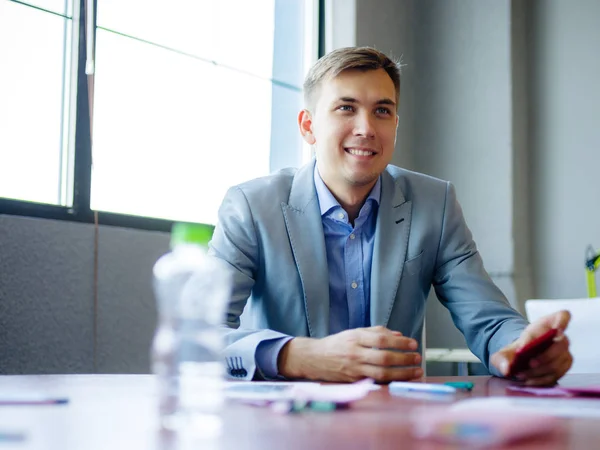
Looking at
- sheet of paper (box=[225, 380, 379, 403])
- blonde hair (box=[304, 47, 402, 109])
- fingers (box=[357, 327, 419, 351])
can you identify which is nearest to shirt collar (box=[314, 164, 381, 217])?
blonde hair (box=[304, 47, 402, 109])

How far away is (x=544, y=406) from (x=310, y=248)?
1.09 meters

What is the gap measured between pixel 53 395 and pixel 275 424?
1.27 ft

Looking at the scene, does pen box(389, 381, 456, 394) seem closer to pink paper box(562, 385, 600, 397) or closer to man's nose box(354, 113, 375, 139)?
pink paper box(562, 385, 600, 397)

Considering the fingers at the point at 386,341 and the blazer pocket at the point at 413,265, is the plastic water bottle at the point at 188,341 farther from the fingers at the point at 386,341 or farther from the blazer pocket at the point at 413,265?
the blazer pocket at the point at 413,265

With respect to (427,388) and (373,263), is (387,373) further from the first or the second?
(373,263)

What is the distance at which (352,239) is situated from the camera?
200 cm

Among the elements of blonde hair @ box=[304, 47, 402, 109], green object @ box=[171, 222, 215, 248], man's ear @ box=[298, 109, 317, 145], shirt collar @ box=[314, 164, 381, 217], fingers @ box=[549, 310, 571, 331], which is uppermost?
blonde hair @ box=[304, 47, 402, 109]

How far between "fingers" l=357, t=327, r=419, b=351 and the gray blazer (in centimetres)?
50

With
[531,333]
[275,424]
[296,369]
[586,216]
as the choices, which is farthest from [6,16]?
[586,216]

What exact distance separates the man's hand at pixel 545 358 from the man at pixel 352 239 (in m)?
0.23

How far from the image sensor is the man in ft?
6.05

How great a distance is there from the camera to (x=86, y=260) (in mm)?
2412

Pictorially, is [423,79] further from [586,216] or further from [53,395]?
[53,395]

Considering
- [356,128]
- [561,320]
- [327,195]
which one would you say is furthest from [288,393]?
[356,128]
